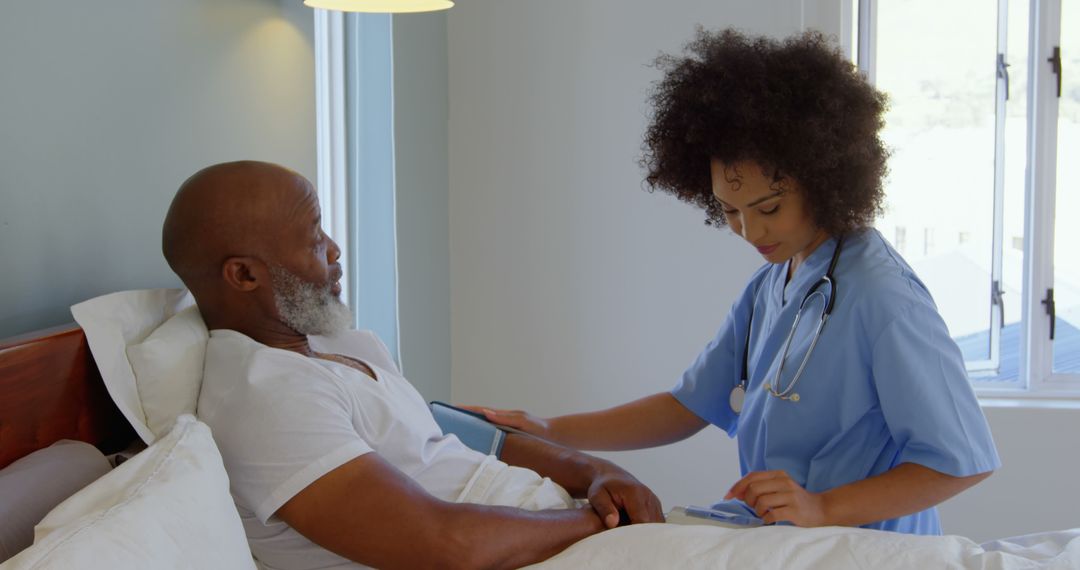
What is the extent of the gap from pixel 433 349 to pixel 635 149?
2.77 feet

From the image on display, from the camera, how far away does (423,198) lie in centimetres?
301

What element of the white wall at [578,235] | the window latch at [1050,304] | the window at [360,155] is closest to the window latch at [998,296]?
the window latch at [1050,304]

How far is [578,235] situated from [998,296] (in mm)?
1289

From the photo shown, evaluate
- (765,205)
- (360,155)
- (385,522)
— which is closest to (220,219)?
(385,522)

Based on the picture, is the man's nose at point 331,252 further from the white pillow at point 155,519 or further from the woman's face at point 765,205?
the woman's face at point 765,205

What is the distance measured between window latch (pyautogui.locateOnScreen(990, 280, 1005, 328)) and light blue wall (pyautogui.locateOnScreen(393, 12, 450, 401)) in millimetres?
1666

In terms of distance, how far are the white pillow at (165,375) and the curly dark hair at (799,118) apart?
2.86 feet

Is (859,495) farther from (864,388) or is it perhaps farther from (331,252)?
(331,252)

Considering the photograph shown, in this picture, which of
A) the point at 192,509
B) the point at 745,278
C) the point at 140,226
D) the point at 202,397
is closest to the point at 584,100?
the point at 745,278

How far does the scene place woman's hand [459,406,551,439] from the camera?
6.21ft

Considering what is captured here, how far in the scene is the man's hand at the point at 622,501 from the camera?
1570mm

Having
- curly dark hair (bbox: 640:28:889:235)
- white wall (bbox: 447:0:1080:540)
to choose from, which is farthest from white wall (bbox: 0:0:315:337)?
white wall (bbox: 447:0:1080:540)

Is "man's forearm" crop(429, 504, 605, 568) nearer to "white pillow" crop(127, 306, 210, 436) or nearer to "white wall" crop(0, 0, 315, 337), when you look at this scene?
"white pillow" crop(127, 306, 210, 436)

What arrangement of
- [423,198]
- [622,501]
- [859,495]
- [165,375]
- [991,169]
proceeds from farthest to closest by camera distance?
[991,169] < [423,198] < [622,501] < [859,495] < [165,375]
